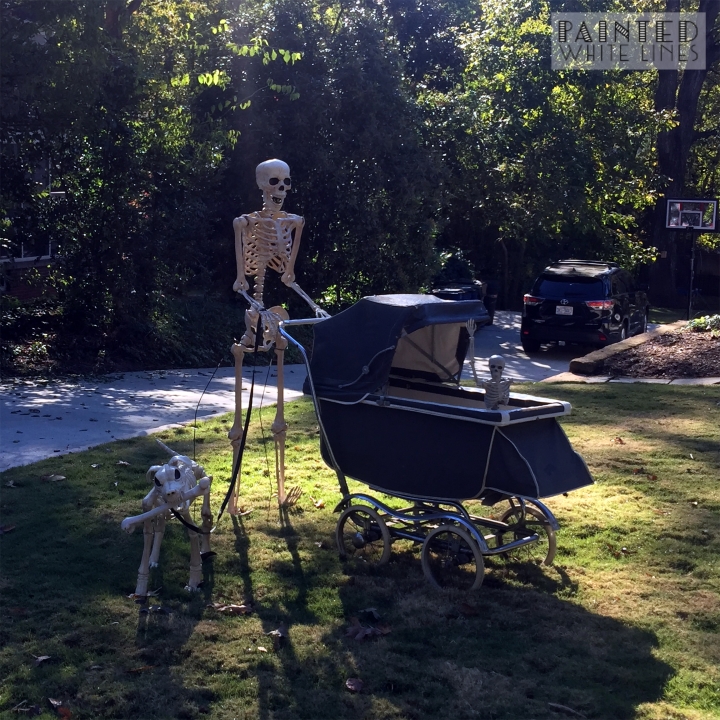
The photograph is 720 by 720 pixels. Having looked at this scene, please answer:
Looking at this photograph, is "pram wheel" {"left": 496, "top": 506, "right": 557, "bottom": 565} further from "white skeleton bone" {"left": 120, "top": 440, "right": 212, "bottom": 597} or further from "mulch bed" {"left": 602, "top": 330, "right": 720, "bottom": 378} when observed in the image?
"mulch bed" {"left": 602, "top": 330, "right": 720, "bottom": 378}

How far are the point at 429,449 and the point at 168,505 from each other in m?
1.58

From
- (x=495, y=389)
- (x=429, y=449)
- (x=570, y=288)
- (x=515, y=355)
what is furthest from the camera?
(x=515, y=355)

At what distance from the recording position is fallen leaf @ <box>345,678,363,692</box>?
4441 mm

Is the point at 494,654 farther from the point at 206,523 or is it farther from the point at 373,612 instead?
the point at 206,523

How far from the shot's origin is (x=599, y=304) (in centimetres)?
1736

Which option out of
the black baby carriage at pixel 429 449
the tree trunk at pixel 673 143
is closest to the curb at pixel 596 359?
the black baby carriage at pixel 429 449

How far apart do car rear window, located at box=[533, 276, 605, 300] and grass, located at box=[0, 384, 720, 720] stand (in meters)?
9.82

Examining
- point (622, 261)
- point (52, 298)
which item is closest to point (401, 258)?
point (52, 298)

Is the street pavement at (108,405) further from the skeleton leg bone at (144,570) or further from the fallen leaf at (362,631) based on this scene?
the fallen leaf at (362,631)

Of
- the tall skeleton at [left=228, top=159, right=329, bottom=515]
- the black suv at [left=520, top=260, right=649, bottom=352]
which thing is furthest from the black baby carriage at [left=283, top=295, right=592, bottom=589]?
the black suv at [left=520, top=260, right=649, bottom=352]

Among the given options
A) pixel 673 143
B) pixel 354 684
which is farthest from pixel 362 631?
pixel 673 143

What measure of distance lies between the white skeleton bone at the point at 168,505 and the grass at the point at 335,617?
18cm

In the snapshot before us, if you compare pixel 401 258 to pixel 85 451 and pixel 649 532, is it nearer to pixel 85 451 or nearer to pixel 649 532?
pixel 85 451

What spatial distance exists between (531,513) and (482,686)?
209 centimetres
